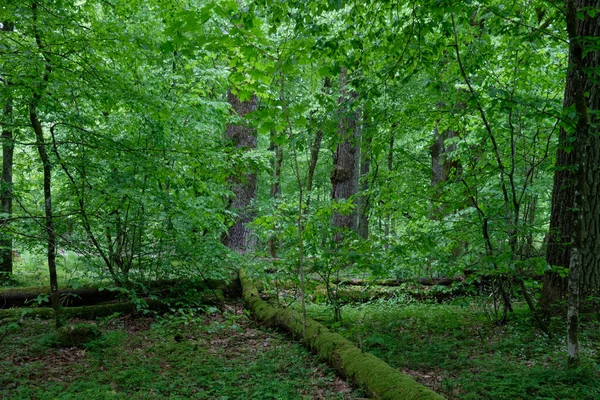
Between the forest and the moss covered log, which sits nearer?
Result: the moss covered log

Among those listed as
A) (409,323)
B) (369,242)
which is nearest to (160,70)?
(369,242)

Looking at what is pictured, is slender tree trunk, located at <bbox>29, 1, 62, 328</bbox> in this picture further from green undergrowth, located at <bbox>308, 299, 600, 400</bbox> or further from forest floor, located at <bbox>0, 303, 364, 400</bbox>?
green undergrowth, located at <bbox>308, 299, 600, 400</bbox>

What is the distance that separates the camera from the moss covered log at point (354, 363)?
3541 millimetres

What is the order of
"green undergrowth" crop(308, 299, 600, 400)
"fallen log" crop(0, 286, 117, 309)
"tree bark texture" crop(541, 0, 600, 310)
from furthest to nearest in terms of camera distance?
"fallen log" crop(0, 286, 117, 309) → "tree bark texture" crop(541, 0, 600, 310) → "green undergrowth" crop(308, 299, 600, 400)

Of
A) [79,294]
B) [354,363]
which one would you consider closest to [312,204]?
[354,363]

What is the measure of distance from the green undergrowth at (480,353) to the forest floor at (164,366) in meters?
0.92

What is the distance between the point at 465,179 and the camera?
6.09 m

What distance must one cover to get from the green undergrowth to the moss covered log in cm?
24

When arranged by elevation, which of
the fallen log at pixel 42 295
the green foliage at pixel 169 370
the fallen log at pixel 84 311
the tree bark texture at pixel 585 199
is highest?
the tree bark texture at pixel 585 199

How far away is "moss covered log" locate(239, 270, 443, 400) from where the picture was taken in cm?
354

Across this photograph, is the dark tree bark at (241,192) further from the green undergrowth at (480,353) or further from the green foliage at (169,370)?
the green foliage at (169,370)

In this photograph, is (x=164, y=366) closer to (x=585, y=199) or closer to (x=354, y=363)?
(x=354, y=363)

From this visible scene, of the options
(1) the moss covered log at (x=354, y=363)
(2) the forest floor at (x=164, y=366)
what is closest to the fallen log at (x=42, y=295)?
(2) the forest floor at (x=164, y=366)

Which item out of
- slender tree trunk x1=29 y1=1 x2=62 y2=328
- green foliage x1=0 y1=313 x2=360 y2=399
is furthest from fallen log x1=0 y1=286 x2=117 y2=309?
slender tree trunk x1=29 y1=1 x2=62 y2=328
